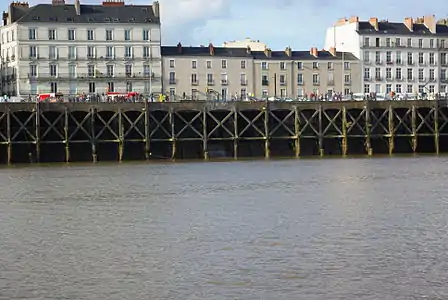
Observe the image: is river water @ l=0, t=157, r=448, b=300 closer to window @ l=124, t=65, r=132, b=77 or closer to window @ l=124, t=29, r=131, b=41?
window @ l=124, t=65, r=132, b=77

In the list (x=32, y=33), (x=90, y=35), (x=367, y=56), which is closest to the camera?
(x=32, y=33)

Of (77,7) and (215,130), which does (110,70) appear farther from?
(215,130)

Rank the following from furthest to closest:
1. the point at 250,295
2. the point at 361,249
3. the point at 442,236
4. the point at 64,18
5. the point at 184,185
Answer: the point at 64,18 < the point at 184,185 < the point at 442,236 < the point at 361,249 < the point at 250,295

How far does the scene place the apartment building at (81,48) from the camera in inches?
3804

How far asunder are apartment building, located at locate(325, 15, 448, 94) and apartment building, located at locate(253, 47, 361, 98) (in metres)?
1.95

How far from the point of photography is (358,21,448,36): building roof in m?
107

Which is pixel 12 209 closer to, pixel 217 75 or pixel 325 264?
pixel 325 264

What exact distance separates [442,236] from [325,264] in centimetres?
544

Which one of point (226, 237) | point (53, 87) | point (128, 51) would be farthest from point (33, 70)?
point (226, 237)

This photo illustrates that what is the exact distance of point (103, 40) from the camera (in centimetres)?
9862

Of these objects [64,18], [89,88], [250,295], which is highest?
[64,18]

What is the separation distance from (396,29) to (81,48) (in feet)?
115

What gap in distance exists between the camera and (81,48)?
97.9 meters

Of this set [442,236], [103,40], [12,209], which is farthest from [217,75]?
[442,236]
